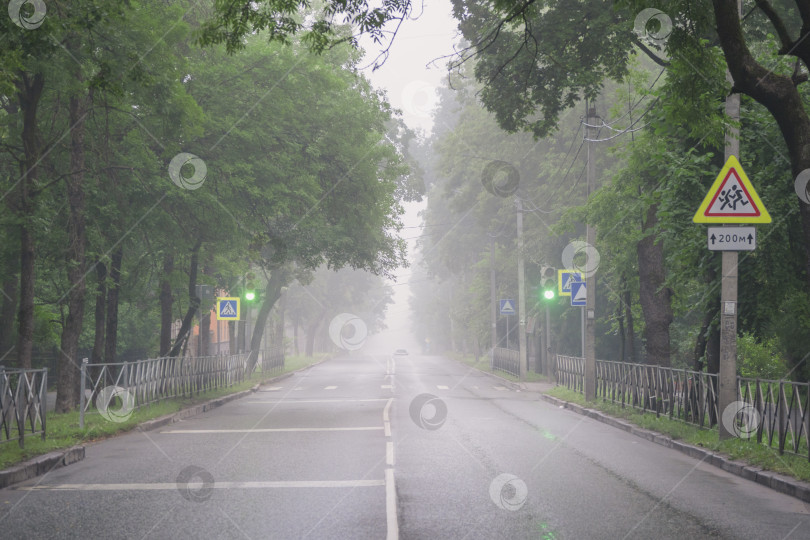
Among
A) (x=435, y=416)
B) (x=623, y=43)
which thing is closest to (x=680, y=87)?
(x=623, y=43)

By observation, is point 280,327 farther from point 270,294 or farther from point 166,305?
point 166,305

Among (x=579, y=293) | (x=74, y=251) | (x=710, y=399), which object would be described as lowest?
(x=710, y=399)

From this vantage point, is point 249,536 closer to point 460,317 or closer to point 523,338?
point 523,338

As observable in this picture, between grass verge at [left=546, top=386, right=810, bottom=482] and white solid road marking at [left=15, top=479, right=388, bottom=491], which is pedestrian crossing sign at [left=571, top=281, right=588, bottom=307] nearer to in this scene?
grass verge at [left=546, top=386, right=810, bottom=482]

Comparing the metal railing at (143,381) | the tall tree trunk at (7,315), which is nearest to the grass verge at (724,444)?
the metal railing at (143,381)

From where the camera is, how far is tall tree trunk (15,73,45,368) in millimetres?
14086

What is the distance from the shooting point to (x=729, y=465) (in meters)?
10.4

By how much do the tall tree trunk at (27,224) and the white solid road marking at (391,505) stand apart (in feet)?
27.2

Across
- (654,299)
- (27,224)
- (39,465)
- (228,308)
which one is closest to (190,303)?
(228,308)

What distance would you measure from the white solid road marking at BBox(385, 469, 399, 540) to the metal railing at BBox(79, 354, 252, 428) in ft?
23.4

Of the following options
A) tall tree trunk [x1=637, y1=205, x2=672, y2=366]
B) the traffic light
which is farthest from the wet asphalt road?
the traffic light

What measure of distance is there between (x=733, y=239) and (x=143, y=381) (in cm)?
1266

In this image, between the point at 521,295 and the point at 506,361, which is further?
the point at 506,361

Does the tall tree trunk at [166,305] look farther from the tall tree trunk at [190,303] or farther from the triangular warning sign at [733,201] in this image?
the triangular warning sign at [733,201]
